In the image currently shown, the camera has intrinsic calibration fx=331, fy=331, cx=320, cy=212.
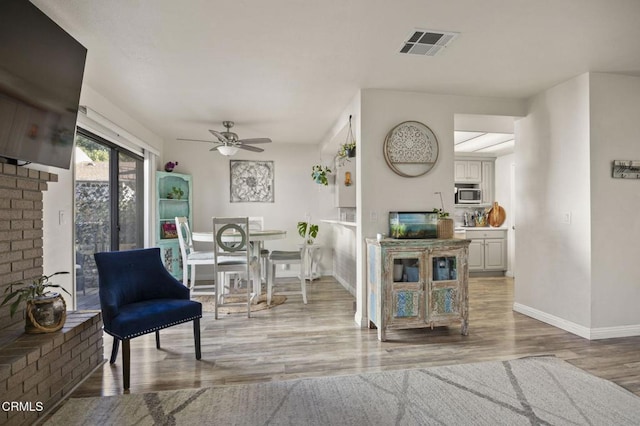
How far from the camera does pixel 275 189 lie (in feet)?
19.4

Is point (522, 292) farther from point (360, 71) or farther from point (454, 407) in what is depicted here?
point (360, 71)

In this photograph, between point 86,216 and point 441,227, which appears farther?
point 86,216

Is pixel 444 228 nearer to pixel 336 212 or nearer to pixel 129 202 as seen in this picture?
pixel 336 212

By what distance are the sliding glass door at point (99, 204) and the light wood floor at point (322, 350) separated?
85 centimetres

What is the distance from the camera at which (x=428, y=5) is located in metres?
1.99

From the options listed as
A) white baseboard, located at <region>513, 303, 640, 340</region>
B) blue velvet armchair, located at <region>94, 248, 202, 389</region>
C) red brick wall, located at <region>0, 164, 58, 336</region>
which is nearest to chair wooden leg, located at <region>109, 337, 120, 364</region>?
blue velvet armchair, located at <region>94, 248, 202, 389</region>

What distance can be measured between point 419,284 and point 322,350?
41.1 inches

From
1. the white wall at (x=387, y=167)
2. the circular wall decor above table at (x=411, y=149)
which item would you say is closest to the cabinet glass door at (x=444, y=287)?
the white wall at (x=387, y=167)

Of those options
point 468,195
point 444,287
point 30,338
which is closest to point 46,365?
point 30,338

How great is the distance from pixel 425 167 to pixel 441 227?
2.21ft

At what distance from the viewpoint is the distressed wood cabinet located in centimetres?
295

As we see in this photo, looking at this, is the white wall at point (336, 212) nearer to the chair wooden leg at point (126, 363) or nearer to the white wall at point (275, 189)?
the white wall at point (275, 189)

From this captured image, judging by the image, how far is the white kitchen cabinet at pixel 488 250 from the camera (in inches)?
227

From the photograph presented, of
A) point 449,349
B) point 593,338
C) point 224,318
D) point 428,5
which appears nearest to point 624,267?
point 593,338
